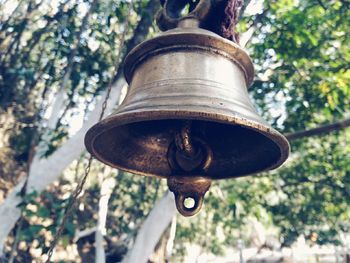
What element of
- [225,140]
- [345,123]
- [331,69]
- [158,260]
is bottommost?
[158,260]

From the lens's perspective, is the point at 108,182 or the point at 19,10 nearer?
the point at 19,10

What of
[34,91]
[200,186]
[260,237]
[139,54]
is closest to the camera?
[200,186]

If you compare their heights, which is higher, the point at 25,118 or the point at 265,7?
the point at 265,7

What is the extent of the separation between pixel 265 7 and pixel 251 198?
2.21m

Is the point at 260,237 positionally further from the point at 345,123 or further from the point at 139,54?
the point at 139,54

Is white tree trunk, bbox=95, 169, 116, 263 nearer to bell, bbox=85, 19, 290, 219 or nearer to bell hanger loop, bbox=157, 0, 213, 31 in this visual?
bell, bbox=85, 19, 290, 219

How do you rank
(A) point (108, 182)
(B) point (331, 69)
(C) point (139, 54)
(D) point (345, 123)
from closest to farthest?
(C) point (139, 54), (D) point (345, 123), (B) point (331, 69), (A) point (108, 182)

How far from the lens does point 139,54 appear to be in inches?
60.1

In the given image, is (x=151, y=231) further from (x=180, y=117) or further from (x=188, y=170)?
(x=180, y=117)

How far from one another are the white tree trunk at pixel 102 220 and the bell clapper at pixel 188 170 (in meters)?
3.02

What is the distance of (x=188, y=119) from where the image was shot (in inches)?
53.6

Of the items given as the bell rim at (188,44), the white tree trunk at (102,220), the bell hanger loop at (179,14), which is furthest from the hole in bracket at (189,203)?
the white tree trunk at (102,220)

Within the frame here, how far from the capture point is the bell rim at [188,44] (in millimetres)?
1417

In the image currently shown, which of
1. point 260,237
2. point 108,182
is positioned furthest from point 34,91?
point 260,237
